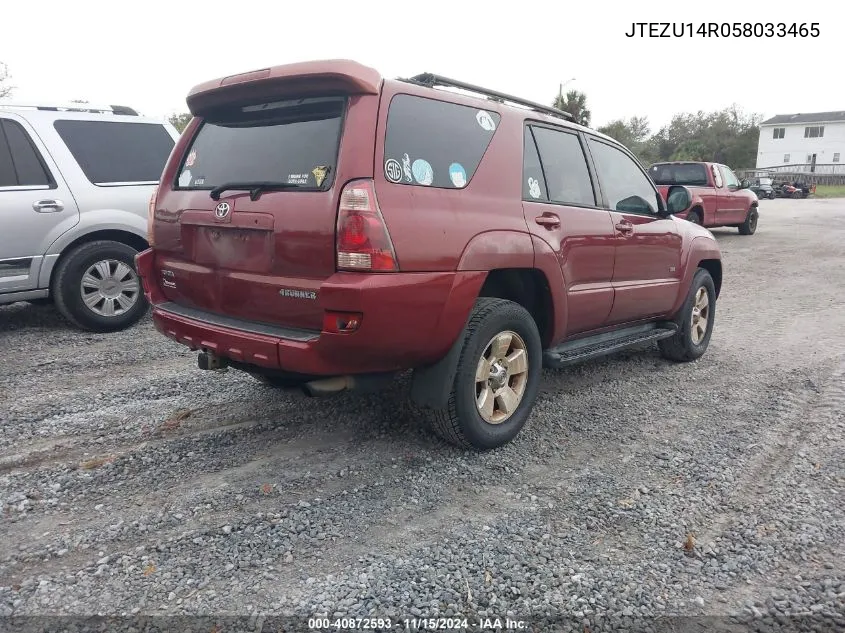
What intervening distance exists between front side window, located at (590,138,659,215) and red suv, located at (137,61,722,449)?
0.32 metres

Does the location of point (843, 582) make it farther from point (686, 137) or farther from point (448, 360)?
point (686, 137)

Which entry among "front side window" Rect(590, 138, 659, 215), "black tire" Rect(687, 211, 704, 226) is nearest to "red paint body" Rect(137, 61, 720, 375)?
"front side window" Rect(590, 138, 659, 215)

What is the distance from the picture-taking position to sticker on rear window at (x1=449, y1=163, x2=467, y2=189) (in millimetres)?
3279

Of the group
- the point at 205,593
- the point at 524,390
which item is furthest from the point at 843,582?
the point at 205,593

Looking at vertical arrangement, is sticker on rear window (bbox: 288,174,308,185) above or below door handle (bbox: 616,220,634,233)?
above

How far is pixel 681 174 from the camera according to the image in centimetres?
1516

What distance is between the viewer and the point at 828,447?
3752 millimetres

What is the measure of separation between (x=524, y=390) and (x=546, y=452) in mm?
373

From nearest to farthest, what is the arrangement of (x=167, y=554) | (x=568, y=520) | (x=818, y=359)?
(x=167, y=554) → (x=568, y=520) → (x=818, y=359)

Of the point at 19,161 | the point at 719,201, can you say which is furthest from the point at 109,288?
the point at 719,201

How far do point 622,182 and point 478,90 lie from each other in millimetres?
1577

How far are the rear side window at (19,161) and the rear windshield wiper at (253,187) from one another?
344 cm

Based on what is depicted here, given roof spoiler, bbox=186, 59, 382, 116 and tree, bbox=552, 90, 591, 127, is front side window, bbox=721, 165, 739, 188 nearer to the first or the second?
roof spoiler, bbox=186, 59, 382, 116

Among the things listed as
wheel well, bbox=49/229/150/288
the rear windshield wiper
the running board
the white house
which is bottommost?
the running board
